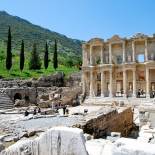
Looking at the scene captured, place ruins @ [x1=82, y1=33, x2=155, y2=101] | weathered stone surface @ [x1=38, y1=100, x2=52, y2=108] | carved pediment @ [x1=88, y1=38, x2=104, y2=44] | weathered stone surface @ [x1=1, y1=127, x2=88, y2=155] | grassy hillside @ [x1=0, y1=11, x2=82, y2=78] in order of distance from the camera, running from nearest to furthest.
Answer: weathered stone surface @ [x1=1, y1=127, x2=88, y2=155]
weathered stone surface @ [x1=38, y1=100, x2=52, y2=108]
ruins @ [x1=82, y1=33, x2=155, y2=101]
carved pediment @ [x1=88, y1=38, x2=104, y2=44]
grassy hillside @ [x1=0, y1=11, x2=82, y2=78]

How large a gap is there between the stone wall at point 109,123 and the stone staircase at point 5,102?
17042 mm

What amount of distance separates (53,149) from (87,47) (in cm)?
4095

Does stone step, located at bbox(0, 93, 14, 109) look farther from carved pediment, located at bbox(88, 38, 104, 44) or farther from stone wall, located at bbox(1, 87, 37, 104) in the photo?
carved pediment, located at bbox(88, 38, 104, 44)

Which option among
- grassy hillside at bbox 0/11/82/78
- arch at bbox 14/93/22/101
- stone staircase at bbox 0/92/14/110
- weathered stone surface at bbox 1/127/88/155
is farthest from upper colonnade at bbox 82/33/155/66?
weathered stone surface at bbox 1/127/88/155

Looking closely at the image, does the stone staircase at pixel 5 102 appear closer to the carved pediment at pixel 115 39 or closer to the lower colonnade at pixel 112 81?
the lower colonnade at pixel 112 81

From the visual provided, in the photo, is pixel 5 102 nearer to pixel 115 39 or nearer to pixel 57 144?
pixel 115 39

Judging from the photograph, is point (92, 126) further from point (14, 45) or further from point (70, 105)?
point (14, 45)

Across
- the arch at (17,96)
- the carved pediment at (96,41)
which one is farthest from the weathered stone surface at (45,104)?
the carved pediment at (96,41)

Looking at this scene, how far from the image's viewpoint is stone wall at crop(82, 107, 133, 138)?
1848cm

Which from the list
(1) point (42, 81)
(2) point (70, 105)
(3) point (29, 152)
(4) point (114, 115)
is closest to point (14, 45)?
(1) point (42, 81)

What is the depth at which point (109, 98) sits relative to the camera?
42531mm

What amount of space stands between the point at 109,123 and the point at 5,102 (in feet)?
69.2

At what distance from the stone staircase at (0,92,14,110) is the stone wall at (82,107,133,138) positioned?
1704 centimetres

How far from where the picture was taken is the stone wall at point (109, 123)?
60.6 ft
